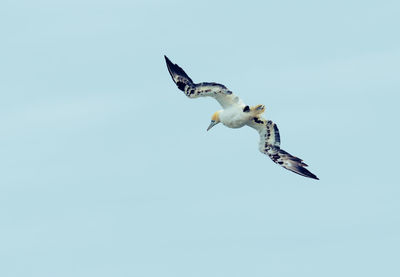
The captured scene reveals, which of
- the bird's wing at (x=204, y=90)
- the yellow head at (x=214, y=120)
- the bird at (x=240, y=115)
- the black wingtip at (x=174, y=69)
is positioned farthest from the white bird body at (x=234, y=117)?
the black wingtip at (x=174, y=69)

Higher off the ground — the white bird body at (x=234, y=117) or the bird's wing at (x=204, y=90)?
the bird's wing at (x=204, y=90)

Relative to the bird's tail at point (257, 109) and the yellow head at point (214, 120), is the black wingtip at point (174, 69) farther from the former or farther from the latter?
the bird's tail at point (257, 109)

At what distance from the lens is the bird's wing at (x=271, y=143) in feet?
202

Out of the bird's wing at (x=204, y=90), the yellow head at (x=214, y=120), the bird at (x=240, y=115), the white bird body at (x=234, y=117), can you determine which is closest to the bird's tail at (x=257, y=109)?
the bird at (x=240, y=115)

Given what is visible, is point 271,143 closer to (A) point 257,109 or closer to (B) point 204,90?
(A) point 257,109

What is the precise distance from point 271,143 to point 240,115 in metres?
3.08

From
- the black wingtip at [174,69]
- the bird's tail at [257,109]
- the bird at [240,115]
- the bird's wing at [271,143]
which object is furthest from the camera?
the black wingtip at [174,69]

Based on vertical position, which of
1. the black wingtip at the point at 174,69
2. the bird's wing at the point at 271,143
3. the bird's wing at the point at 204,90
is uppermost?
the black wingtip at the point at 174,69

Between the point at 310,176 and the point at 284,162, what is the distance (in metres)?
2.82

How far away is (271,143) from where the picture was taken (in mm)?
62344

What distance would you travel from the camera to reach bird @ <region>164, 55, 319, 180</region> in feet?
199

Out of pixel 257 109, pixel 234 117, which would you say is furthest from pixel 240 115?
pixel 257 109

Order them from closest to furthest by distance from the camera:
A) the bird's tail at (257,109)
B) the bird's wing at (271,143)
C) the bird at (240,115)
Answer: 1. the bird's tail at (257,109)
2. the bird at (240,115)
3. the bird's wing at (271,143)

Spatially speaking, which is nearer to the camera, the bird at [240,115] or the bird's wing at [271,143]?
the bird at [240,115]
